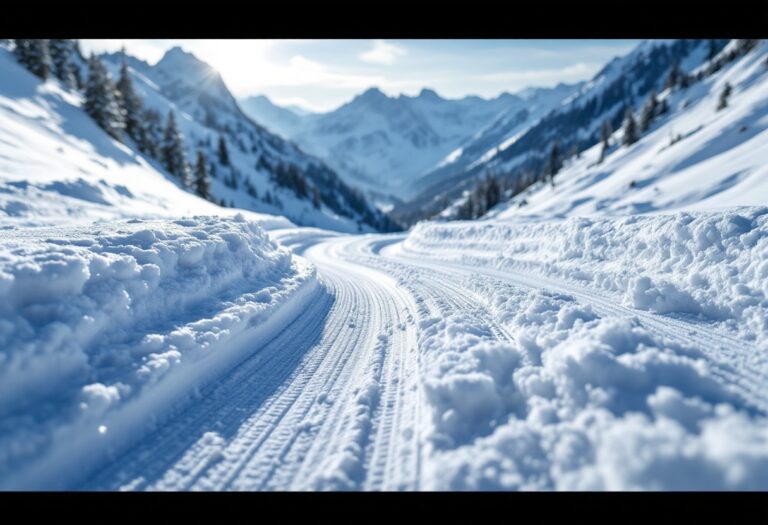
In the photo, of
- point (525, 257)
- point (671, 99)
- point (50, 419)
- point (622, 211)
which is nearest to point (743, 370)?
point (50, 419)

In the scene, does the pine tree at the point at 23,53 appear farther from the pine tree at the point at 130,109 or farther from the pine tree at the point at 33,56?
the pine tree at the point at 130,109

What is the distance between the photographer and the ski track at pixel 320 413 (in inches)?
130

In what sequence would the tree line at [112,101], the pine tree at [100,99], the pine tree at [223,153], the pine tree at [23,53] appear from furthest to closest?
the pine tree at [223,153], the pine tree at [23,53], the tree line at [112,101], the pine tree at [100,99]

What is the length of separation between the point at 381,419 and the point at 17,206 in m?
18.6

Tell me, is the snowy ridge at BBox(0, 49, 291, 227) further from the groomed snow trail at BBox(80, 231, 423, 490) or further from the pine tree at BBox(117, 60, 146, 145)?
the groomed snow trail at BBox(80, 231, 423, 490)

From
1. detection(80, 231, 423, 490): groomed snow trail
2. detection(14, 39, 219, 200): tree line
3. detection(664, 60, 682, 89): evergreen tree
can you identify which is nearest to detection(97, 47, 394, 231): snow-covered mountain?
detection(14, 39, 219, 200): tree line

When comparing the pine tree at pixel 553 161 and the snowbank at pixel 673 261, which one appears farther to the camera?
the pine tree at pixel 553 161

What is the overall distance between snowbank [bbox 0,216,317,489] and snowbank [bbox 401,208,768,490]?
321 cm

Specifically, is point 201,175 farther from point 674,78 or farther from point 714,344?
point 674,78

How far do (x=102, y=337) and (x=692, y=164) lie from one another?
177 ft

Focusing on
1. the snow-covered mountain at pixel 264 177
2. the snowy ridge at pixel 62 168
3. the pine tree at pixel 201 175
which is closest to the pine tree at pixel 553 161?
the snow-covered mountain at pixel 264 177

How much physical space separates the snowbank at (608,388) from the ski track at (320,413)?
250 millimetres

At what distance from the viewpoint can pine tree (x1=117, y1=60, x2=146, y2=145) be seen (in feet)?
146
